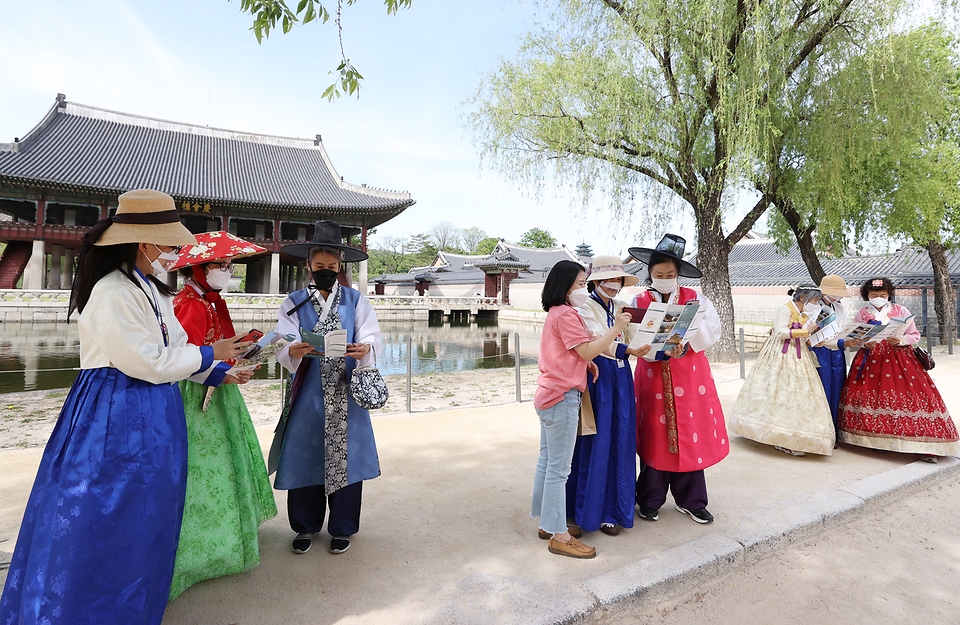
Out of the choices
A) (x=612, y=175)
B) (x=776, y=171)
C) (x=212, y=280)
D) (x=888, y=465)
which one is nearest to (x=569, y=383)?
(x=212, y=280)

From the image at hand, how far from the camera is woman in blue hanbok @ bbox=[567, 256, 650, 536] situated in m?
2.54

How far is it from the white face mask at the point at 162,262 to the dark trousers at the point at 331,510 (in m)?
1.16

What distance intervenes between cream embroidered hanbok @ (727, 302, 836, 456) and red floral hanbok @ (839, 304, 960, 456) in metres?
0.33

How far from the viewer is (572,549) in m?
2.34

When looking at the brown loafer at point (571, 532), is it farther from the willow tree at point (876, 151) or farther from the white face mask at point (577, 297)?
the willow tree at point (876, 151)

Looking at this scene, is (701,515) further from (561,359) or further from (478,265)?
(478,265)

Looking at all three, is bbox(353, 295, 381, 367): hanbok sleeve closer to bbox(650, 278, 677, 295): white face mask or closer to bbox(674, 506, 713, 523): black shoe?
bbox(650, 278, 677, 295): white face mask

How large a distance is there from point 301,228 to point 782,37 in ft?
73.3

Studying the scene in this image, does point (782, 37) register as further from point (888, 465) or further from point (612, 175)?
point (888, 465)

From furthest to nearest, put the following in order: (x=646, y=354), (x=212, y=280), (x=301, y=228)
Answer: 1. (x=301, y=228)
2. (x=646, y=354)
3. (x=212, y=280)

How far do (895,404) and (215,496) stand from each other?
15.5 feet

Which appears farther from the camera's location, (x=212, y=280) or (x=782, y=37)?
(x=782, y=37)

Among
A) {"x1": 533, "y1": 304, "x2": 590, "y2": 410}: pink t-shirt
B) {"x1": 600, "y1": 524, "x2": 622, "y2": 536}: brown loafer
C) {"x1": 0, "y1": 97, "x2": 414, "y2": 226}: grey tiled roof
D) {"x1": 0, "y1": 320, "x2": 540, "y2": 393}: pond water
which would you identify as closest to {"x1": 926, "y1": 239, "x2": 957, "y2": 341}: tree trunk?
{"x1": 0, "y1": 320, "x2": 540, "y2": 393}: pond water

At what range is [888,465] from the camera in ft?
12.5
